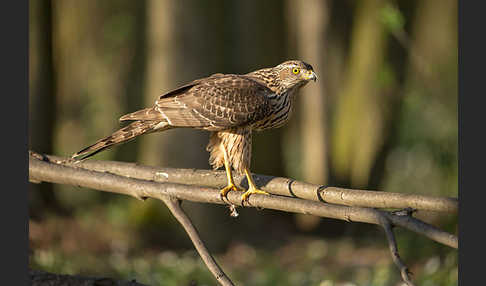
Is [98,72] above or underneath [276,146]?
above

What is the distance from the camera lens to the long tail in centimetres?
479

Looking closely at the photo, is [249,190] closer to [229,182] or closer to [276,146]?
[229,182]

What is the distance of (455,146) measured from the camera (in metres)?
9.43

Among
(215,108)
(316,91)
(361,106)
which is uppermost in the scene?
(215,108)

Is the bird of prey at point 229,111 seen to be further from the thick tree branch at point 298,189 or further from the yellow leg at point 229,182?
the thick tree branch at point 298,189

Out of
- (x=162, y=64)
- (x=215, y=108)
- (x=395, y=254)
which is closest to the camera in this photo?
(x=395, y=254)

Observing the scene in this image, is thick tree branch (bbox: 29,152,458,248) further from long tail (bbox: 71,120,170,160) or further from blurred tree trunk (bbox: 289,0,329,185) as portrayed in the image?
blurred tree trunk (bbox: 289,0,329,185)

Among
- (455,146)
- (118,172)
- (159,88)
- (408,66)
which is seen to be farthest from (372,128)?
(118,172)

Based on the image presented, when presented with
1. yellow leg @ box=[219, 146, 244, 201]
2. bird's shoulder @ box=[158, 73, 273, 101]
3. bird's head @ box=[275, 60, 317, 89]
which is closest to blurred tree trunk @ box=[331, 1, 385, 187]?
bird's head @ box=[275, 60, 317, 89]

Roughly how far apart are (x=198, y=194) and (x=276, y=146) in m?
7.97

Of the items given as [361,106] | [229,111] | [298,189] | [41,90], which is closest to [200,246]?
[298,189]

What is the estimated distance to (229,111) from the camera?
5.24 meters

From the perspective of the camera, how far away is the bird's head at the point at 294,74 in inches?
215

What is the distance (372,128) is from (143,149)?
4.34 meters
